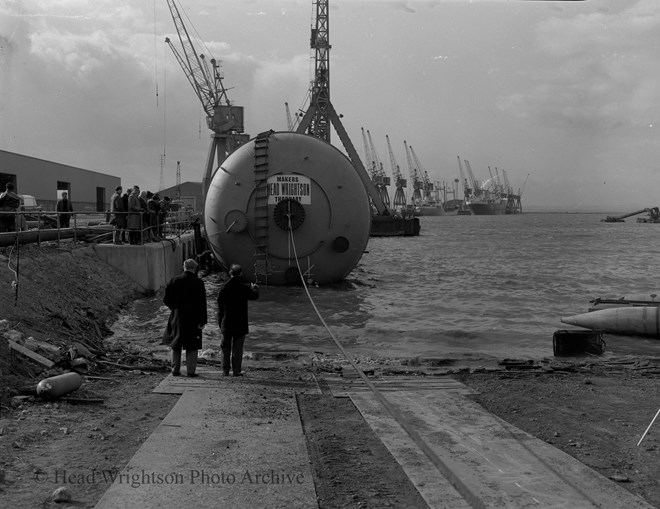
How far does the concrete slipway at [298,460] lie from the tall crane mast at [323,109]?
51671 millimetres

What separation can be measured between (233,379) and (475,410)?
11.0 ft

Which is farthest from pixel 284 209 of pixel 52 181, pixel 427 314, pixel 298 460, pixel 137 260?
pixel 52 181

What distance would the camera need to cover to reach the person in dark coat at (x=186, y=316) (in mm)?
9273

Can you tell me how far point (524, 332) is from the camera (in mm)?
15570

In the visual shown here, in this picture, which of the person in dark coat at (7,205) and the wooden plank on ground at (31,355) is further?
the person in dark coat at (7,205)

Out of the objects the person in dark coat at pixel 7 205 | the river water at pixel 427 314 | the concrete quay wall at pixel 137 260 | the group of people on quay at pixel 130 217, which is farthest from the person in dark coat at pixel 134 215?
the person in dark coat at pixel 7 205

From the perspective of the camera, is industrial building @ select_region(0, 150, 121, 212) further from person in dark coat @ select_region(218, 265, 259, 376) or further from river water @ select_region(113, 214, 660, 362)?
person in dark coat @ select_region(218, 265, 259, 376)

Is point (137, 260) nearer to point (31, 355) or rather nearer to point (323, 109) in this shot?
point (31, 355)

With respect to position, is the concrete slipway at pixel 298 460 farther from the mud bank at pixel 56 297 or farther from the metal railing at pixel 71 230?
the metal railing at pixel 71 230

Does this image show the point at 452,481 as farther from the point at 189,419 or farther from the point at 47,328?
the point at 47,328

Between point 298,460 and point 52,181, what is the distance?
5007 centimetres

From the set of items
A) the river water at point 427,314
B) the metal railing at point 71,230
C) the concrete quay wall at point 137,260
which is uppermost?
the metal railing at point 71,230

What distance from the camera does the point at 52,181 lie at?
50.9 meters

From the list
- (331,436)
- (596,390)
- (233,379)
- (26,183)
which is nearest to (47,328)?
(233,379)
